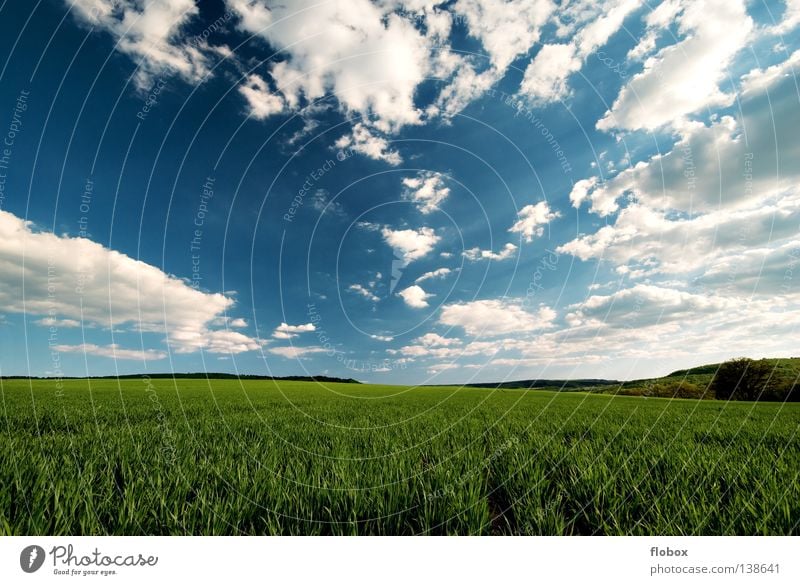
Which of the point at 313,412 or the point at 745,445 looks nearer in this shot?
the point at 745,445

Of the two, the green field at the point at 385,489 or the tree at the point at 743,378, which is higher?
the green field at the point at 385,489

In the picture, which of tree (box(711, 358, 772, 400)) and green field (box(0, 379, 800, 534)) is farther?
tree (box(711, 358, 772, 400))

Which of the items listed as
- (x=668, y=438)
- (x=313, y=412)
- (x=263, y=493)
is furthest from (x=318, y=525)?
Answer: (x=313, y=412)

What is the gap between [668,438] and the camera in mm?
8359

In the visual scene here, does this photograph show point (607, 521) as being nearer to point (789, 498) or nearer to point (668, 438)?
point (789, 498)

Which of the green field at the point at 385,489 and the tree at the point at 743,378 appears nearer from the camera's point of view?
the green field at the point at 385,489
